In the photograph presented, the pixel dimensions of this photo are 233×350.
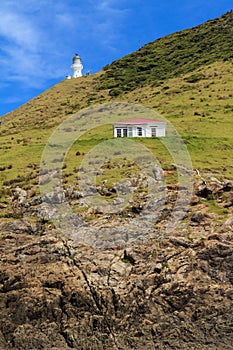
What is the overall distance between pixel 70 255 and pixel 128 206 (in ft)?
22.8

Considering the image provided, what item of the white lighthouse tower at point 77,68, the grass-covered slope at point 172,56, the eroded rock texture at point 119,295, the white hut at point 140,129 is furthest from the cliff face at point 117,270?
the white lighthouse tower at point 77,68

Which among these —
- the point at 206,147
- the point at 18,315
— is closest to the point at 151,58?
the point at 206,147

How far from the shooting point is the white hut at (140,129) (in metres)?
55.6

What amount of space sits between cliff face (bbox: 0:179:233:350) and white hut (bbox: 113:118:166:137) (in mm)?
26937

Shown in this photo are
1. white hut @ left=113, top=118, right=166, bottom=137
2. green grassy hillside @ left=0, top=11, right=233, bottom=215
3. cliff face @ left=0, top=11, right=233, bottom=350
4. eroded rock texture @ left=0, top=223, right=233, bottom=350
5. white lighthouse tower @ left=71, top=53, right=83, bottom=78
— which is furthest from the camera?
white lighthouse tower @ left=71, top=53, right=83, bottom=78

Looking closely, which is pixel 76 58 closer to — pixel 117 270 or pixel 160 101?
pixel 160 101

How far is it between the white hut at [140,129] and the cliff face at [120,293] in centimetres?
2694

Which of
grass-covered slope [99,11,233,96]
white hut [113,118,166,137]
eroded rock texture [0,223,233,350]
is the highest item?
grass-covered slope [99,11,233,96]

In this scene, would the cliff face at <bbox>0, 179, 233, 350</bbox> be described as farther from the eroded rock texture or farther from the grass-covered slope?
the grass-covered slope

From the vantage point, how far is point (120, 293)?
26.0m

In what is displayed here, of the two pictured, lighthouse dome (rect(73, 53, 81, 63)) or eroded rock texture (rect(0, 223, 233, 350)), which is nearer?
eroded rock texture (rect(0, 223, 233, 350))

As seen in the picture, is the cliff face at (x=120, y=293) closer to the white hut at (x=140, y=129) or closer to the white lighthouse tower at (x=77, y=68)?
the white hut at (x=140, y=129)

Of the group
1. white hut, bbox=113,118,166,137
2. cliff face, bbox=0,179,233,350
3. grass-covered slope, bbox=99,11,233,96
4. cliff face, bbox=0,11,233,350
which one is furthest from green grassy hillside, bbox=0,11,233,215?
cliff face, bbox=0,179,233,350

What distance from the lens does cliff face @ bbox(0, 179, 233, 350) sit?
2447cm
